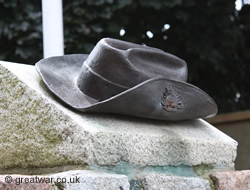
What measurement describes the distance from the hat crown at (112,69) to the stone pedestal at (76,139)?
99mm

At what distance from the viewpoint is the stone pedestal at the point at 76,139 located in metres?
1.51

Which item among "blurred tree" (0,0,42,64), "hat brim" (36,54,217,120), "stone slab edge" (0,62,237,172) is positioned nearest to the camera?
"stone slab edge" (0,62,237,172)

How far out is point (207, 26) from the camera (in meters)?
4.32

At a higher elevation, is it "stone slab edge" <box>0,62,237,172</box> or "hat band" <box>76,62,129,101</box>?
"hat band" <box>76,62,129,101</box>

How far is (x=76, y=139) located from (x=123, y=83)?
11.8 inches

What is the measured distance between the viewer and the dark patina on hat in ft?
5.38

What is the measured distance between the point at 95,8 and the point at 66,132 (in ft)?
7.51

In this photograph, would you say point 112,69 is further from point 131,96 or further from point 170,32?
point 170,32

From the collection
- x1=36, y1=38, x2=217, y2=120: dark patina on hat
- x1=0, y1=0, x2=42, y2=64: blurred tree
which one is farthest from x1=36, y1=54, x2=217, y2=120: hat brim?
x1=0, y1=0, x2=42, y2=64: blurred tree

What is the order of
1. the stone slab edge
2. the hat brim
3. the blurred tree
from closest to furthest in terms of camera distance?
the stone slab edge < the hat brim < the blurred tree

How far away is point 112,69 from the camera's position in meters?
1.67

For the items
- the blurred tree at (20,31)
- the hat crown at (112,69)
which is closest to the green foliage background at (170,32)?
the blurred tree at (20,31)

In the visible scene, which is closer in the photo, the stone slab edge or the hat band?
the stone slab edge

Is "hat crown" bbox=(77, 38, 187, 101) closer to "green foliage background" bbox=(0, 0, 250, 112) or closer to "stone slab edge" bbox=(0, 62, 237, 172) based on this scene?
"stone slab edge" bbox=(0, 62, 237, 172)
